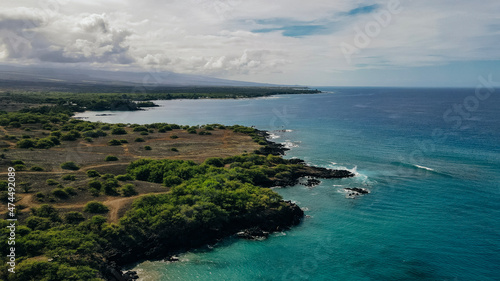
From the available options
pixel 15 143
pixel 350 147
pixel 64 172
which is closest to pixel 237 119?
pixel 350 147

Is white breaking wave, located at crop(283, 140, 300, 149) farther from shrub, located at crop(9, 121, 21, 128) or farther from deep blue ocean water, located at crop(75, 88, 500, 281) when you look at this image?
shrub, located at crop(9, 121, 21, 128)

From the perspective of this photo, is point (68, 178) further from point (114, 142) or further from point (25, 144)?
point (114, 142)

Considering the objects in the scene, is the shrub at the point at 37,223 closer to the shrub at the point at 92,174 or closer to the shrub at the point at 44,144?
the shrub at the point at 92,174

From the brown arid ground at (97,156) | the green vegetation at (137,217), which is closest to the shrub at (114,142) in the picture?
the brown arid ground at (97,156)

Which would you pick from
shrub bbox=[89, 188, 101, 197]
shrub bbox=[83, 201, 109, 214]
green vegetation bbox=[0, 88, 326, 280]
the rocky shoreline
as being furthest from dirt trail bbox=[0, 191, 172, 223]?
the rocky shoreline

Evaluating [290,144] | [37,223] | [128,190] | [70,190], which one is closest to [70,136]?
[70,190]

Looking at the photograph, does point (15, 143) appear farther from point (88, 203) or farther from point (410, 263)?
point (410, 263)
